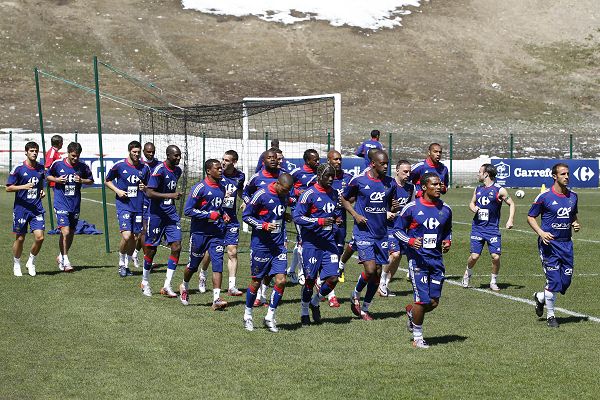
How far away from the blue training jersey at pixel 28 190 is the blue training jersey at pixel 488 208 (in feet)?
26.7

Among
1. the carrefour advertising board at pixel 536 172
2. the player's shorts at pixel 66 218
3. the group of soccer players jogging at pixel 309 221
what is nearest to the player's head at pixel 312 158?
the group of soccer players jogging at pixel 309 221

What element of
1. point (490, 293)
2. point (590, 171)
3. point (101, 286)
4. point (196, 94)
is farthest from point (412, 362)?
point (196, 94)

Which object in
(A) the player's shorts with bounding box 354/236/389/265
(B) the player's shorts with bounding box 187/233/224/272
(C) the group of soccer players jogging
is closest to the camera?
(C) the group of soccer players jogging

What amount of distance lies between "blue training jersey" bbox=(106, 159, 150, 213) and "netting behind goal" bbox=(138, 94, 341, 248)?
12.7 ft

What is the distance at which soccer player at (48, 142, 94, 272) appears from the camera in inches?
818

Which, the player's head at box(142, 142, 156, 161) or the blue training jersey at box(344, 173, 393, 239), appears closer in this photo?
the blue training jersey at box(344, 173, 393, 239)

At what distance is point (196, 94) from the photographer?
3049 inches

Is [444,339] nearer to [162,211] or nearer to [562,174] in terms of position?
[562,174]

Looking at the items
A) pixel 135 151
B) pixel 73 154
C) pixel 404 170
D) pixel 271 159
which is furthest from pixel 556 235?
pixel 73 154

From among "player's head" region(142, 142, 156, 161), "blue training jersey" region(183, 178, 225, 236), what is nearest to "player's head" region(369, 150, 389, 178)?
"blue training jersey" region(183, 178, 225, 236)

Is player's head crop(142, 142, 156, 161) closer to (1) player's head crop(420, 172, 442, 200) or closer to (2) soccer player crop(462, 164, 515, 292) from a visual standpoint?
(2) soccer player crop(462, 164, 515, 292)

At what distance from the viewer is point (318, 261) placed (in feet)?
49.5

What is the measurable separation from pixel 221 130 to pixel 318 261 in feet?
80.2

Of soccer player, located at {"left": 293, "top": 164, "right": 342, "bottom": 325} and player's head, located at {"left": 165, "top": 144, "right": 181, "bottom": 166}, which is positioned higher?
player's head, located at {"left": 165, "top": 144, "right": 181, "bottom": 166}
